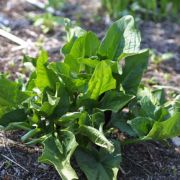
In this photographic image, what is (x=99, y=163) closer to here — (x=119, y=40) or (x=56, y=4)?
(x=119, y=40)

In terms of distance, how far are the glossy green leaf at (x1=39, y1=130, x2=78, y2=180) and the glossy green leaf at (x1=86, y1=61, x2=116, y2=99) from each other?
0.25m

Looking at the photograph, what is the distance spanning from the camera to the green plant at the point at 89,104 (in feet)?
6.93

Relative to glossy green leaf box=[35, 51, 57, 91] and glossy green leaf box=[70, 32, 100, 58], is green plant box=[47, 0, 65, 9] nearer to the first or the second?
glossy green leaf box=[70, 32, 100, 58]

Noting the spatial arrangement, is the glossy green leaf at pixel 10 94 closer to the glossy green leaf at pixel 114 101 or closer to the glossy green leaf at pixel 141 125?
the glossy green leaf at pixel 114 101

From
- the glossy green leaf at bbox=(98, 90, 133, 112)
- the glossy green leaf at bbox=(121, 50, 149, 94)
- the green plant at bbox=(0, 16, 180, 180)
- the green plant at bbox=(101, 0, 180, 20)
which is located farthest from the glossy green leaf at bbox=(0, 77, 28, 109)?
the green plant at bbox=(101, 0, 180, 20)

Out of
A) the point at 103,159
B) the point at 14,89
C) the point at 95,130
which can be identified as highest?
Answer: the point at 14,89

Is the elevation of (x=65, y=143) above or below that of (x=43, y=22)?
below

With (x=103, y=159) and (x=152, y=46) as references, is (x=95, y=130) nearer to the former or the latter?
(x=103, y=159)

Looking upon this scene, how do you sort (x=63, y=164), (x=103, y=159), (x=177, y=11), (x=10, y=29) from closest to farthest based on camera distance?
1. (x=63, y=164)
2. (x=103, y=159)
3. (x=10, y=29)
4. (x=177, y=11)

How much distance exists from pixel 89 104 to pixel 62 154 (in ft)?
1.06

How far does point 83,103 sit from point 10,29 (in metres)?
1.56

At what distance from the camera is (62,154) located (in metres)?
2.10

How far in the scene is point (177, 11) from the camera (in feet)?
13.9

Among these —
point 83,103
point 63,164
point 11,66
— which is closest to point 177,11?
point 11,66
